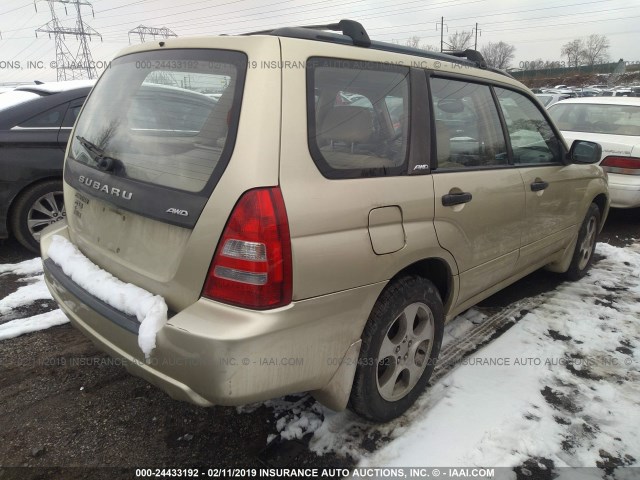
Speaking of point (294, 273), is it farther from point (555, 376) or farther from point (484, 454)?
point (555, 376)

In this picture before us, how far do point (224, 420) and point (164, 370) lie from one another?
0.80 metres

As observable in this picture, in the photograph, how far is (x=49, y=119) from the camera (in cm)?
448

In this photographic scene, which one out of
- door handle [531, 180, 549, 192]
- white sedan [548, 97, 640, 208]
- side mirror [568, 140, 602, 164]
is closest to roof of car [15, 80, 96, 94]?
door handle [531, 180, 549, 192]

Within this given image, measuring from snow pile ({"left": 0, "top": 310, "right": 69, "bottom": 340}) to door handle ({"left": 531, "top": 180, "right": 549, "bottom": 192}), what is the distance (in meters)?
3.42

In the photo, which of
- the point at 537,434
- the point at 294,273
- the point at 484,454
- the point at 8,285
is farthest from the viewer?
the point at 8,285

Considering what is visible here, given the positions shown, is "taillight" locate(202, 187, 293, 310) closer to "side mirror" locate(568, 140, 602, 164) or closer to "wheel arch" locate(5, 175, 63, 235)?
"side mirror" locate(568, 140, 602, 164)

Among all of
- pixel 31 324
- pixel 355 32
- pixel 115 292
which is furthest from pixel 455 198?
pixel 31 324

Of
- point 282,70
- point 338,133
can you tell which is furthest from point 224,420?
point 282,70

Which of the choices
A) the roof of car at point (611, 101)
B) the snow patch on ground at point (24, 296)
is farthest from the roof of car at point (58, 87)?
the roof of car at point (611, 101)

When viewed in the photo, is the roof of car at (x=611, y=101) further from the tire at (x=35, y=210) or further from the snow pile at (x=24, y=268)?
the snow pile at (x=24, y=268)

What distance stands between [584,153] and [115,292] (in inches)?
134

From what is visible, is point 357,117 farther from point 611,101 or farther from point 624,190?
point 611,101

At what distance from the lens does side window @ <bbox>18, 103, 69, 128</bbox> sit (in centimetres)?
438

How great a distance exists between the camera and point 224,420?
7.86ft
